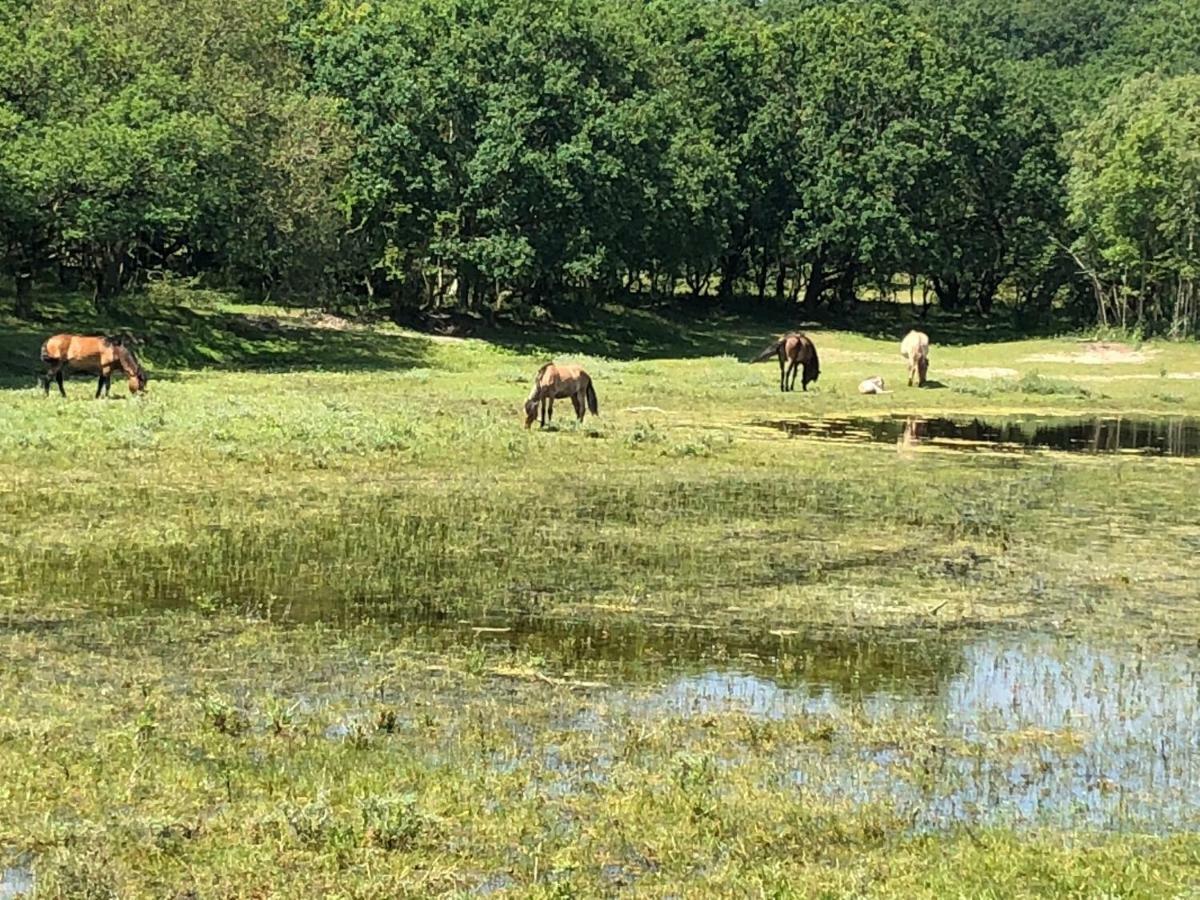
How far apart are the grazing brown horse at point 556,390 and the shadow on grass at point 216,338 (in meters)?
13.0

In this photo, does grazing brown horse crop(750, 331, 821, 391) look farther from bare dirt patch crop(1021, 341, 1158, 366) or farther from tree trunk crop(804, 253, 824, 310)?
tree trunk crop(804, 253, 824, 310)

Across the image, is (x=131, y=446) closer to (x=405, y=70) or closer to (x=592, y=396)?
(x=592, y=396)

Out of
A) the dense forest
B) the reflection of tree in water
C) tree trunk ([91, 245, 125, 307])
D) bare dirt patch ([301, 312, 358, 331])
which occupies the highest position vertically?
the dense forest

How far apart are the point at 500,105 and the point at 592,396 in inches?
996

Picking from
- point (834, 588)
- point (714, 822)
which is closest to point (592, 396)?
point (834, 588)

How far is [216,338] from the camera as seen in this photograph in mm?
42250

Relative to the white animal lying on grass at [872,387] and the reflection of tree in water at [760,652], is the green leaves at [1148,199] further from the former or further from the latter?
the reflection of tree in water at [760,652]

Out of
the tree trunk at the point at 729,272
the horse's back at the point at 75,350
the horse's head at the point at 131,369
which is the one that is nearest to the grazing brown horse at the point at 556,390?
the horse's head at the point at 131,369

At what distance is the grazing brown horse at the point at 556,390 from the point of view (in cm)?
2469

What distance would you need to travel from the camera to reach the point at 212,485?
58.1ft

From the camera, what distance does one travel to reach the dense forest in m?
38.7

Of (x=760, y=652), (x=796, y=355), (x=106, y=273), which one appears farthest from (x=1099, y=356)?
(x=760, y=652)

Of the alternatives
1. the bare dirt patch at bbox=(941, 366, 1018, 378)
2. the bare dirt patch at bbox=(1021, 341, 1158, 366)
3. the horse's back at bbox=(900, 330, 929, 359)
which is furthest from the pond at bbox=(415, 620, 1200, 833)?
the bare dirt patch at bbox=(1021, 341, 1158, 366)

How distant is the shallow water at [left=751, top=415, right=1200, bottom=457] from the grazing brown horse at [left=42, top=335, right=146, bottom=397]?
36.5 ft
